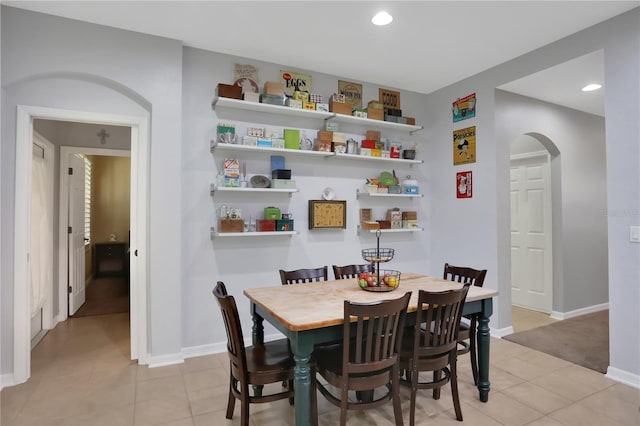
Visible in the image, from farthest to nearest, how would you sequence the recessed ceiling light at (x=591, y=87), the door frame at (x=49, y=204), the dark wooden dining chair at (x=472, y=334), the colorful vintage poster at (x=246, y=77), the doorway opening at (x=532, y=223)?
the doorway opening at (x=532, y=223) < the door frame at (x=49, y=204) < the recessed ceiling light at (x=591, y=87) < the colorful vintage poster at (x=246, y=77) < the dark wooden dining chair at (x=472, y=334)

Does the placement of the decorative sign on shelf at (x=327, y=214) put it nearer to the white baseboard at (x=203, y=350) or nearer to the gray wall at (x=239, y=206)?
the gray wall at (x=239, y=206)

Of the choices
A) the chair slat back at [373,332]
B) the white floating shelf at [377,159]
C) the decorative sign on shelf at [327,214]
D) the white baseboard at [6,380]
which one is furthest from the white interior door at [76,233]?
→ the chair slat back at [373,332]

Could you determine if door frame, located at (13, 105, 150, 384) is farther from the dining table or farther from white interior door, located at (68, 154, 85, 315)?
white interior door, located at (68, 154, 85, 315)

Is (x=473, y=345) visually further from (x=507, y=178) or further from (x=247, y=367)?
(x=507, y=178)

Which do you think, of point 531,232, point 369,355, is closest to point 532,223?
point 531,232

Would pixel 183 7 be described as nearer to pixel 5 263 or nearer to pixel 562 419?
pixel 5 263

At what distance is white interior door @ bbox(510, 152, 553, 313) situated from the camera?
4645 millimetres

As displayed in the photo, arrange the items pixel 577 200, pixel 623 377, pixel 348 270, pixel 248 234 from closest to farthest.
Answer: pixel 623 377
pixel 348 270
pixel 248 234
pixel 577 200

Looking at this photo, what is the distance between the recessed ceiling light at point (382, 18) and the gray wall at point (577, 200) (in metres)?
2.08

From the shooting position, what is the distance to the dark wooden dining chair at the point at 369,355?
1.85 m

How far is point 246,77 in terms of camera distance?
360cm

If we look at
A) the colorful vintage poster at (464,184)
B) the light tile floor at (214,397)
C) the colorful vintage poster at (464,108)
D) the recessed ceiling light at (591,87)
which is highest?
the recessed ceiling light at (591,87)

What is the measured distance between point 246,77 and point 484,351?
125 inches

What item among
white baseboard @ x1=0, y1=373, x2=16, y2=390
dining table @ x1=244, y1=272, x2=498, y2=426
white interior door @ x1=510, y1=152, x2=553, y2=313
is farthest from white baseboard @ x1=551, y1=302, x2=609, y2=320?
white baseboard @ x1=0, y1=373, x2=16, y2=390
